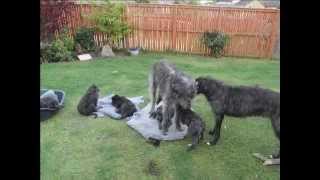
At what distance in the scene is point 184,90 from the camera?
3234mm

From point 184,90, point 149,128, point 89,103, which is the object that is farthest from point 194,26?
point 184,90

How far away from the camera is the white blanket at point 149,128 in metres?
3.40

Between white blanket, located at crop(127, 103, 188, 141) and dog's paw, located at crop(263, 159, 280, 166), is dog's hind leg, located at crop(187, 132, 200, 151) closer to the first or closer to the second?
white blanket, located at crop(127, 103, 188, 141)

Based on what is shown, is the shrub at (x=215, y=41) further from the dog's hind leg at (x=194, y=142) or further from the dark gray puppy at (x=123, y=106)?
the dog's hind leg at (x=194, y=142)

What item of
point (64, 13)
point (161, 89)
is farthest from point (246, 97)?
point (64, 13)

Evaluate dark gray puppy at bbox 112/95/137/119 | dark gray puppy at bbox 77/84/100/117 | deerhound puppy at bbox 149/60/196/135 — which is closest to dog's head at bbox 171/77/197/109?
deerhound puppy at bbox 149/60/196/135

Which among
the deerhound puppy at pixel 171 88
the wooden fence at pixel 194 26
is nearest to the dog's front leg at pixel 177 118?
the deerhound puppy at pixel 171 88

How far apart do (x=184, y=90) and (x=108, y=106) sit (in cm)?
116

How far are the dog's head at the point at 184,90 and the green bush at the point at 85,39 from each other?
11.6ft

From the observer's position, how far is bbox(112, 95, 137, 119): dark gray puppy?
152 inches

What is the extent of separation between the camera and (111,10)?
674 centimetres

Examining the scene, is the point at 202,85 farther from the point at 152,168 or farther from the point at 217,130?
the point at 152,168

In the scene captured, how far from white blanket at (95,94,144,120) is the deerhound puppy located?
1.70ft

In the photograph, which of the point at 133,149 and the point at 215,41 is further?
the point at 215,41
